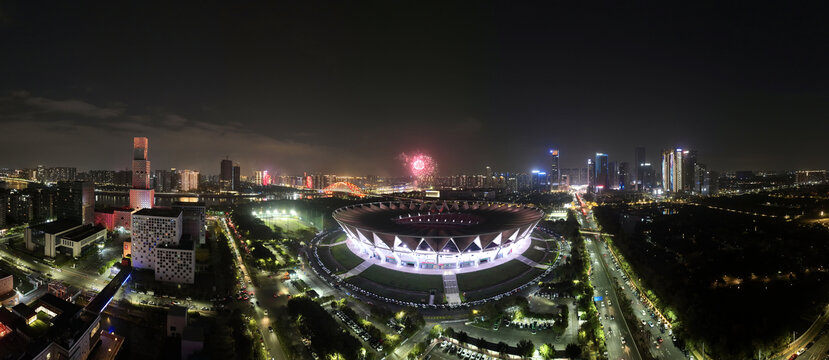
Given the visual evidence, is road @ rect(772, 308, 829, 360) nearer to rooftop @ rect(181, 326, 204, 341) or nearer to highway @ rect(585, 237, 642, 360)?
highway @ rect(585, 237, 642, 360)

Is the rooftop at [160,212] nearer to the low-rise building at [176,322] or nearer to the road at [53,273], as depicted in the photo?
the road at [53,273]

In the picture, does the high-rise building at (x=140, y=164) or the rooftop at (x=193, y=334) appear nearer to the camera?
the rooftop at (x=193, y=334)

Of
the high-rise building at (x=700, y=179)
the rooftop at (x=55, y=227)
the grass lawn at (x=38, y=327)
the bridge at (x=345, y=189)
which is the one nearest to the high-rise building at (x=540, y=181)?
the high-rise building at (x=700, y=179)

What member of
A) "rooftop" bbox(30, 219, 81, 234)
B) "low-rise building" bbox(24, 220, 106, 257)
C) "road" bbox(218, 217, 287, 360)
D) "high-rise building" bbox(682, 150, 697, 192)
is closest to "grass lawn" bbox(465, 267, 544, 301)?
"road" bbox(218, 217, 287, 360)

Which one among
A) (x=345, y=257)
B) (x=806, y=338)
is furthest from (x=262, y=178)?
(x=806, y=338)

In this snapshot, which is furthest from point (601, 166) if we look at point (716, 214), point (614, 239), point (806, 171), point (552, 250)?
point (552, 250)

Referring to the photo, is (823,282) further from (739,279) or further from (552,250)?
(552,250)
